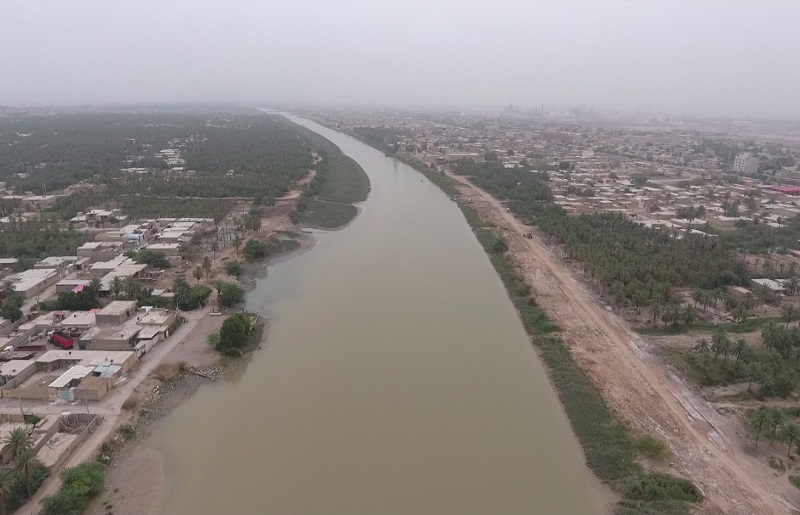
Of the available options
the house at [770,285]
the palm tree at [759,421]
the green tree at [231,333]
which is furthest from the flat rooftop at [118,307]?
the house at [770,285]

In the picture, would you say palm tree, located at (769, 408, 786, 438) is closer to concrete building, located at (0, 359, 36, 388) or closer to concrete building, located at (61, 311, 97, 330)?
concrete building, located at (0, 359, 36, 388)

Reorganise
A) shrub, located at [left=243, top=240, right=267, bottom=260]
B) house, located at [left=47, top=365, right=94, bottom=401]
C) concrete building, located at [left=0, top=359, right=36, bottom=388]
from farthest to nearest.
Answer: shrub, located at [left=243, top=240, right=267, bottom=260], concrete building, located at [left=0, top=359, right=36, bottom=388], house, located at [left=47, top=365, right=94, bottom=401]

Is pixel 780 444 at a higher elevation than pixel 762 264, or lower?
lower

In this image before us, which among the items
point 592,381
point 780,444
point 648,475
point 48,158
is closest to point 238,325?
point 592,381

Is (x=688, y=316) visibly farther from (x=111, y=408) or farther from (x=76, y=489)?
(x=76, y=489)

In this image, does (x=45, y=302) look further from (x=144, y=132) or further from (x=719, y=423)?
(x=144, y=132)

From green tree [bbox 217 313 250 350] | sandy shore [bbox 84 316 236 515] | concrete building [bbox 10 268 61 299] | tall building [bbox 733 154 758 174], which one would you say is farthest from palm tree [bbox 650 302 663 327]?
tall building [bbox 733 154 758 174]
